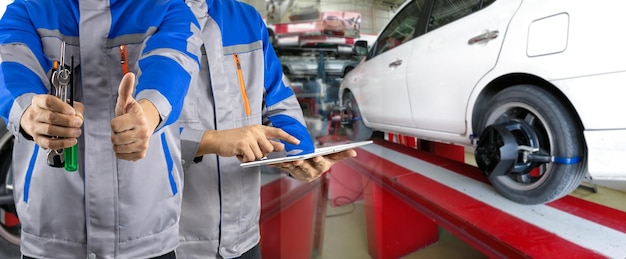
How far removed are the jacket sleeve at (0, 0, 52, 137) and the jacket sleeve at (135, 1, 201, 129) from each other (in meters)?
0.12

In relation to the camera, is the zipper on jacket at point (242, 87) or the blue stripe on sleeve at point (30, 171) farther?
the zipper on jacket at point (242, 87)

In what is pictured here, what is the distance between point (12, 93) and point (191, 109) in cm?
30

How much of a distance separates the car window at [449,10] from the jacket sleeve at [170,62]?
0.93 m

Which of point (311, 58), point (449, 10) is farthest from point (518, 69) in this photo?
point (311, 58)

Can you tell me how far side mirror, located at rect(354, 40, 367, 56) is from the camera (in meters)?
1.13

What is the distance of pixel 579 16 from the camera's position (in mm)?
687

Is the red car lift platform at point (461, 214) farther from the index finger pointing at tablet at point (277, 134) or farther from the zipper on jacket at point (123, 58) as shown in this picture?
the zipper on jacket at point (123, 58)

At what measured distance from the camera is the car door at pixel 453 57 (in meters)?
0.97

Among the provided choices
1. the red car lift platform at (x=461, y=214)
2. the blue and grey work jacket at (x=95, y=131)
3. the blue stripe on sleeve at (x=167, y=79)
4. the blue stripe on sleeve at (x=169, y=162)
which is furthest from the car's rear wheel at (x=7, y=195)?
the red car lift platform at (x=461, y=214)

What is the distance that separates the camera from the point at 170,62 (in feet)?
1.45

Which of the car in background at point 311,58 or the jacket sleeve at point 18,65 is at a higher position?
the car in background at point 311,58

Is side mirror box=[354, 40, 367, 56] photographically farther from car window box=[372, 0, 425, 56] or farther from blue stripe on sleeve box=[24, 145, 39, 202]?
blue stripe on sleeve box=[24, 145, 39, 202]

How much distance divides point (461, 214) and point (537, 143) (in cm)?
29

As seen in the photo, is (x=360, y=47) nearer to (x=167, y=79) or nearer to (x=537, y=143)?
(x=537, y=143)
